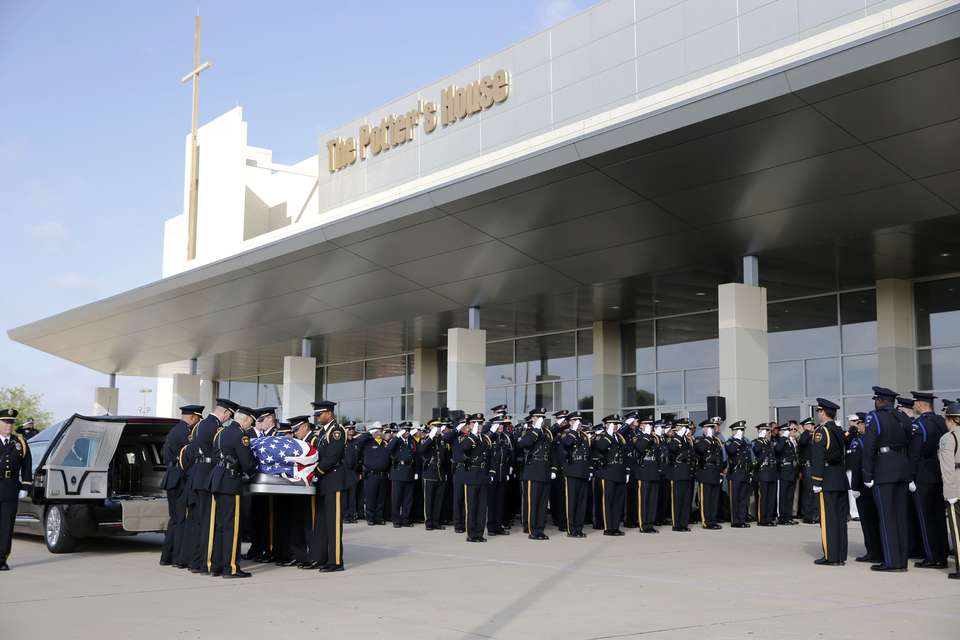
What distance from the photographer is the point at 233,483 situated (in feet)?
31.6

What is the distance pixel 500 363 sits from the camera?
31.1 meters

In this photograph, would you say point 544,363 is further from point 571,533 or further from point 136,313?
point 571,533

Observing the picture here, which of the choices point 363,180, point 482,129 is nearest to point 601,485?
point 482,129

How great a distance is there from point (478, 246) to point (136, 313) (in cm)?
1462

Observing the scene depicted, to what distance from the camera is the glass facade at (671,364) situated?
80.8 feet

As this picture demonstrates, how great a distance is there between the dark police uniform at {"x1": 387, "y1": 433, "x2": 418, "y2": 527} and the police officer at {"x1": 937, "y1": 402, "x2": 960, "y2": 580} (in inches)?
353

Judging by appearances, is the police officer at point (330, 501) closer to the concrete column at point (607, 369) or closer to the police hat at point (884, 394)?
the police hat at point (884, 394)

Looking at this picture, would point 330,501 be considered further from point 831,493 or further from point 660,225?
point 660,225

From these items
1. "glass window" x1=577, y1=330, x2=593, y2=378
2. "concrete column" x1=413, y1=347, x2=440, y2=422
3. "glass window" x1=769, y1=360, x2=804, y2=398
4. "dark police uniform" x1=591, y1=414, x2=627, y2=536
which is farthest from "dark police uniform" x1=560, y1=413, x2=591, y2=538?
"concrete column" x1=413, y1=347, x2=440, y2=422

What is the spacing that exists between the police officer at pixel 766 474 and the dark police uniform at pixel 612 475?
341 centimetres

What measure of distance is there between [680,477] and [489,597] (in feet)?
26.7

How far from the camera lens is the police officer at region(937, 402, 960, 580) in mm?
9781

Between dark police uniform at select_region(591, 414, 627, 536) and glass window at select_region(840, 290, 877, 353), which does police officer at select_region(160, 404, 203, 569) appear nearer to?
dark police uniform at select_region(591, 414, 627, 536)

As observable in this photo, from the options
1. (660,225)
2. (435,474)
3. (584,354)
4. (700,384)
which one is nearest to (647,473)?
(435,474)
